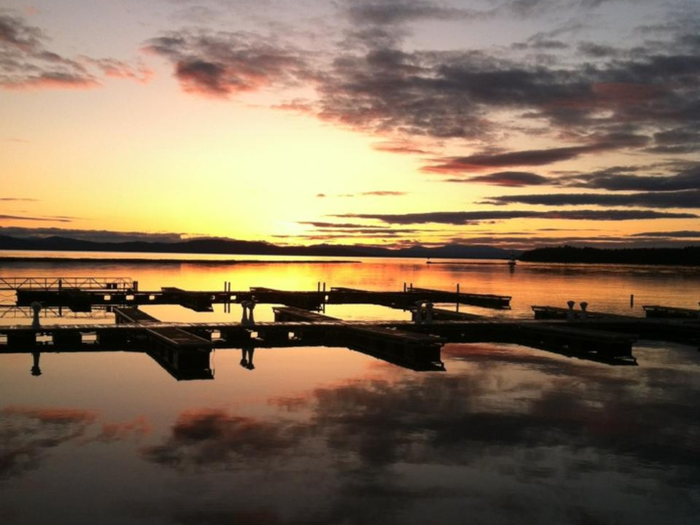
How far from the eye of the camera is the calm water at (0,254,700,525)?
12219 millimetres

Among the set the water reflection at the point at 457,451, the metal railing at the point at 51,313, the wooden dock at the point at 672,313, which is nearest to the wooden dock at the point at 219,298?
the metal railing at the point at 51,313

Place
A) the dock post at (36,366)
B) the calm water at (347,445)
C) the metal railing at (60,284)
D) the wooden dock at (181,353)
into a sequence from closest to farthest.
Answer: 1. the calm water at (347,445)
2. the wooden dock at (181,353)
3. the dock post at (36,366)
4. the metal railing at (60,284)

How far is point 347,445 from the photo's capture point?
52.5ft

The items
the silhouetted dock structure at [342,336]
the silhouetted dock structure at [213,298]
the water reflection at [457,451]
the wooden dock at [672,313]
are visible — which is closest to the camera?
the water reflection at [457,451]

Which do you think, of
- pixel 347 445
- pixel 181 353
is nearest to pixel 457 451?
pixel 347 445

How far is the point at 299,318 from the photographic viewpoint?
4097 cm

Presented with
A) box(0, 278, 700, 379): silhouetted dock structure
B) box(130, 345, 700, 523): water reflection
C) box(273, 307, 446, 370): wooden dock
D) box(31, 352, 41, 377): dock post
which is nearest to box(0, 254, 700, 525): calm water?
box(130, 345, 700, 523): water reflection

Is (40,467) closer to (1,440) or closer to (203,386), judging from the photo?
(1,440)

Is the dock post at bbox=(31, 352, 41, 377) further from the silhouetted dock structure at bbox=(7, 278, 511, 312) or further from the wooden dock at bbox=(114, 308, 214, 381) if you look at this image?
the silhouetted dock structure at bbox=(7, 278, 511, 312)

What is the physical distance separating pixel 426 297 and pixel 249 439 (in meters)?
56.1

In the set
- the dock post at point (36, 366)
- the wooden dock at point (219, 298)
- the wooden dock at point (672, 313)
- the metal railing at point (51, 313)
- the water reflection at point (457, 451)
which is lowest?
the metal railing at point (51, 313)

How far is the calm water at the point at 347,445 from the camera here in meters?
12.2

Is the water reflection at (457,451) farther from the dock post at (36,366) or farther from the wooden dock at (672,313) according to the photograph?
the wooden dock at (672,313)

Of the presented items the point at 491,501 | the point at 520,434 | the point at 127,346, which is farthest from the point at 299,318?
the point at 491,501
